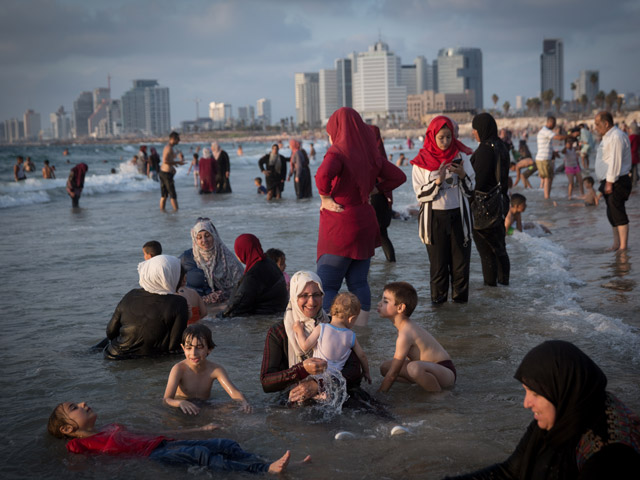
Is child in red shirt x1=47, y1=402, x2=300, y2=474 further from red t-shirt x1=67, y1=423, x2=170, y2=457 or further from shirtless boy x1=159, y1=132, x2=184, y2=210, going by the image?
shirtless boy x1=159, y1=132, x2=184, y2=210

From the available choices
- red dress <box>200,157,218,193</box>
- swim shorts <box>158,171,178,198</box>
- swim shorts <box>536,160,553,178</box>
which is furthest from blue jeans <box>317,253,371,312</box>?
red dress <box>200,157,218,193</box>

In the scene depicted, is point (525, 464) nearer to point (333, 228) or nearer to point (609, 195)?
point (333, 228)

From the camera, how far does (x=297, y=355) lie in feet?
13.7

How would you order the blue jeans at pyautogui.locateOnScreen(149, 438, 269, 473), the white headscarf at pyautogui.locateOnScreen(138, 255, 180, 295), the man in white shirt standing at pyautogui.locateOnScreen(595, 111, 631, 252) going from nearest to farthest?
the blue jeans at pyautogui.locateOnScreen(149, 438, 269, 473)
the white headscarf at pyautogui.locateOnScreen(138, 255, 180, 295)
the man in white shirt standing at pyautogui.locateOnScreen(595, 111, 631, 252)

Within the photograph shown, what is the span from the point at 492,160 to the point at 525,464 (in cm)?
484

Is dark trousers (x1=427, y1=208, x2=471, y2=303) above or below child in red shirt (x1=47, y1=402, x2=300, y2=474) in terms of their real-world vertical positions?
above

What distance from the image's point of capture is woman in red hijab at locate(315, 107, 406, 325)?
5.42 metres

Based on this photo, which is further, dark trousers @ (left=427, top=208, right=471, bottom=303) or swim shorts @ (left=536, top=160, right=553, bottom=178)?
swim shorts @ (left=536, top=160, right=553, bottom=178)

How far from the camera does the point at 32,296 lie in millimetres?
7996

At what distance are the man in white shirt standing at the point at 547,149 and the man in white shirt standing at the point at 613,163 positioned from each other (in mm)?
6058

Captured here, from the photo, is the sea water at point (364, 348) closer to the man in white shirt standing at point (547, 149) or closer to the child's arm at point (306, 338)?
the child's arm at point (306, 338)

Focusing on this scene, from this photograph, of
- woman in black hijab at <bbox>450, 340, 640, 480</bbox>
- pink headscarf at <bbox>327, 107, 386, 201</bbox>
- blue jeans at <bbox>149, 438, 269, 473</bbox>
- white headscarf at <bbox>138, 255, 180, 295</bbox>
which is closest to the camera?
woman in black hijab at <bbox>450, 340, 640, 480</bbox>

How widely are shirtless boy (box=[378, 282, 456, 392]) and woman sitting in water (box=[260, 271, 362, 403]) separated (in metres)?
0.33

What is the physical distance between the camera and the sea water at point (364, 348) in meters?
3.67
